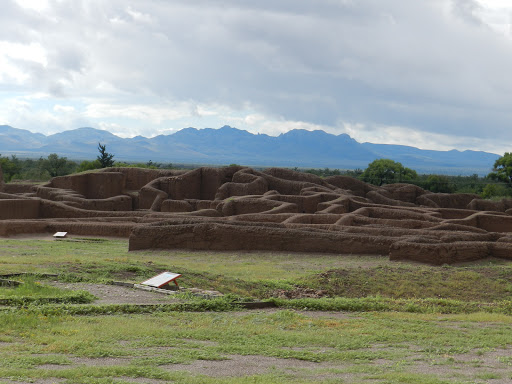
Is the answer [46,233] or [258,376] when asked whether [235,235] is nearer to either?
[46,233]

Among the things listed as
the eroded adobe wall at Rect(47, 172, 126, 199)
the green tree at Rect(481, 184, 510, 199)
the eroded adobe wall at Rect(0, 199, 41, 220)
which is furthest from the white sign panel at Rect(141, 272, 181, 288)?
the green tree at Rect(481, 184, 510, 199)

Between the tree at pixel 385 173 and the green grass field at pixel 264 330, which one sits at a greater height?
the tree at pixel 385 173

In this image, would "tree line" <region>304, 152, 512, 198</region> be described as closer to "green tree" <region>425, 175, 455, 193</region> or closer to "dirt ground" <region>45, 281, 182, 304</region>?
"green tree" <region>425, 175, 455, 193</region>

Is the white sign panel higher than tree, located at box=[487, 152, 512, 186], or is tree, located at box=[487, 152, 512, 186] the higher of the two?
tree, located at box=[487, 152, 512, 186]

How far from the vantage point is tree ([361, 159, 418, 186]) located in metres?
69.3

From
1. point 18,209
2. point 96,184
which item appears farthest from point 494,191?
point 18,209

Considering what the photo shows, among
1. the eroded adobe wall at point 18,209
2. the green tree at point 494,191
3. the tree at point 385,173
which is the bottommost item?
the eroded adobe wall at point 18,209

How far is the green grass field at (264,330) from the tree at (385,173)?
5547cm

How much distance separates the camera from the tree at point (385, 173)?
69.3 metres

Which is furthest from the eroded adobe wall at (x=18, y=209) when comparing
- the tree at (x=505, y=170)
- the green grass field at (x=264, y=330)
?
the tree at (x=505, y=170)

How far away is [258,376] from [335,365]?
1069mm

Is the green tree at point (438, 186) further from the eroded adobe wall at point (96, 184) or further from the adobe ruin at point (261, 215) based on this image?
the eroded adobe wall at point (96, 184)

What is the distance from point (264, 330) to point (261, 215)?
16.5 m

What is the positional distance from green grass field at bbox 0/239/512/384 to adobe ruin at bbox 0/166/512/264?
481 cm
